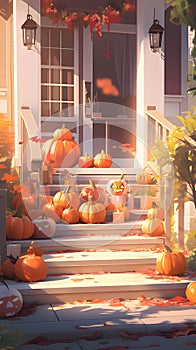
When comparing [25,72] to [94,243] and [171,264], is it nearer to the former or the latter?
[94,243]

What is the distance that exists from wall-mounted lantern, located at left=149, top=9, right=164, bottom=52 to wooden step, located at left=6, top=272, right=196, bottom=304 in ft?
16.9

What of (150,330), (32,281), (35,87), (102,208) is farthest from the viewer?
(35,87)

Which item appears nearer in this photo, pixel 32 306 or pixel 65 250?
pixel 32 306

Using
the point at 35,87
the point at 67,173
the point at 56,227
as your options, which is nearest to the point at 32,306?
the point at 56,227

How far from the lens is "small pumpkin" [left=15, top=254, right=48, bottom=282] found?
18.2 ft

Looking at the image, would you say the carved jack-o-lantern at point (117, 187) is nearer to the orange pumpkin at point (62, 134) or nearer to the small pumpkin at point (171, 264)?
the orange pumpkin at point (62, 134)

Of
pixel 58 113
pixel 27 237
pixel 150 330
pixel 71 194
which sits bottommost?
pixel 150 330

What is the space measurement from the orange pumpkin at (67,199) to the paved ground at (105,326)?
2.28 meters

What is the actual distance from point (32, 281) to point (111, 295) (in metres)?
0.87

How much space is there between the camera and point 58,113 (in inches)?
432

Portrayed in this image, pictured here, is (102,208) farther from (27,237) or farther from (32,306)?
(32,306)

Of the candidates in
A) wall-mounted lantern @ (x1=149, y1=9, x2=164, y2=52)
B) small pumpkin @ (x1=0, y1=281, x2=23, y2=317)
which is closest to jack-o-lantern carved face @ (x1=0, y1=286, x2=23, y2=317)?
small pumpkin @ (x1=0, y1=281, x2=23, y2=317)

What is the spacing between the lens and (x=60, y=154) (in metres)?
8.87

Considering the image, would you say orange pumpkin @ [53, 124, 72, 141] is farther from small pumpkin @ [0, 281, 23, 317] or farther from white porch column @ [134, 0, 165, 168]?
small pumpkin @ [0, 281, 23, 317]
